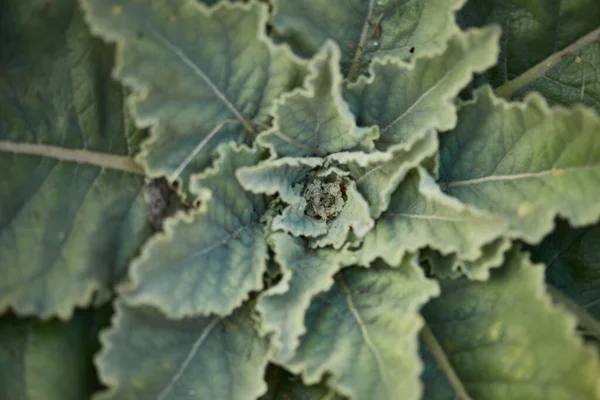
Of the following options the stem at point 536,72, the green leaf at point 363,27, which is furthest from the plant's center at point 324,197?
the stem at point 536,72

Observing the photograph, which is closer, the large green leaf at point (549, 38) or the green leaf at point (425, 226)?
the green leaf at point (425, 226)

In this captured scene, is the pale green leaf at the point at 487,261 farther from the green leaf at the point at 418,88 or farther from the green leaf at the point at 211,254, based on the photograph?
the green leaf at the point at 211,254

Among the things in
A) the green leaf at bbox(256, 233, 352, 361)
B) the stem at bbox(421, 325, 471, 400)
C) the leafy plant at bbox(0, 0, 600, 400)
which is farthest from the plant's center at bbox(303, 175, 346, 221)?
the stem at bbox(421, 325, 471, 400)

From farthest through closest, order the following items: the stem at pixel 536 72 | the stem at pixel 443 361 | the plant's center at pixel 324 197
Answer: the stem at pixel 536 72 < the plant's center at pixel 324 197 < the stem at pixel 443 361

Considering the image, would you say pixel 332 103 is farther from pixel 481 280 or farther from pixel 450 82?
pixel 481 280

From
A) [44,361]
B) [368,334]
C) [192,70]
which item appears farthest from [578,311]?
[44,361]

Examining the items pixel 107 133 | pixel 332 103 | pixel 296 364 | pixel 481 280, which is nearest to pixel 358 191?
pixel 332 103
